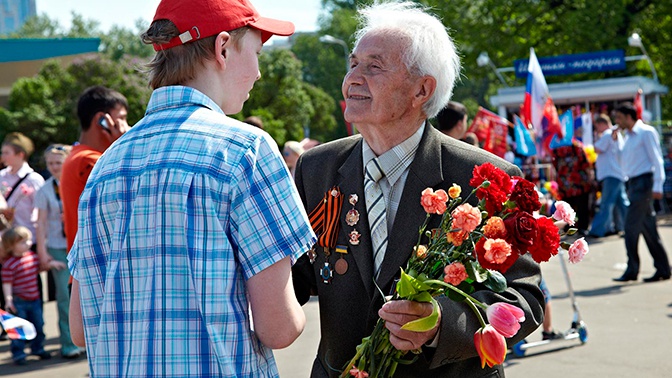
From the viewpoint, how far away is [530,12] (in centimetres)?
3084

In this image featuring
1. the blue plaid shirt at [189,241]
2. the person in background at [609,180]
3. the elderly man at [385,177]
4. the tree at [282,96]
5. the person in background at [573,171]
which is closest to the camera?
the blue plaid shirt at [189,241]

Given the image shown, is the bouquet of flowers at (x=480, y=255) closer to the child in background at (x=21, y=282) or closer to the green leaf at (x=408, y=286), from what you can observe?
the green leaf at (x=408, y=286)

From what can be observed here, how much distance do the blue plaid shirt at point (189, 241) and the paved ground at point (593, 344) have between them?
4.89m

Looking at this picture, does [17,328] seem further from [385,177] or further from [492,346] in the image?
[492,346]

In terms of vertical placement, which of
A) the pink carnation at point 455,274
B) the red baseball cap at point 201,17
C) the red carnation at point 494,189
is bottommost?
the pink carnation at point 455,274

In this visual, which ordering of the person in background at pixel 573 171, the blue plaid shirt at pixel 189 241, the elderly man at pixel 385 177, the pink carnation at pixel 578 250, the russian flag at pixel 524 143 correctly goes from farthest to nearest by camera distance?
the person in background at pixel 573 171
the russian flag at pixel 524 143
the elderly man at pixel 385 177
the pink carnation at pixel 578 250
the blue plaid shirt at pixel 189 241

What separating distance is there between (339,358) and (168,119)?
3.39 ft

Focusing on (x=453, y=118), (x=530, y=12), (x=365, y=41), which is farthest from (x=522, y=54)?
(x=365, y=41)

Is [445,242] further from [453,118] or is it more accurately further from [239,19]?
[453,118]

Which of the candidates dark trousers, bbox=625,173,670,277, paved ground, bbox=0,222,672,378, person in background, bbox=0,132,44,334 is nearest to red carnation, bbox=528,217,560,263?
paved ground, bbox=0,222,672,378

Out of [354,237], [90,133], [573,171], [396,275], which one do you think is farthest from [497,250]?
[573,171]

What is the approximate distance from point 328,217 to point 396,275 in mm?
339

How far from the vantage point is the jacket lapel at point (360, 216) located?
269cm

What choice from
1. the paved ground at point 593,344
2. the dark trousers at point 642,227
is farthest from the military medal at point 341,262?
the dark trousers at point 642,227
